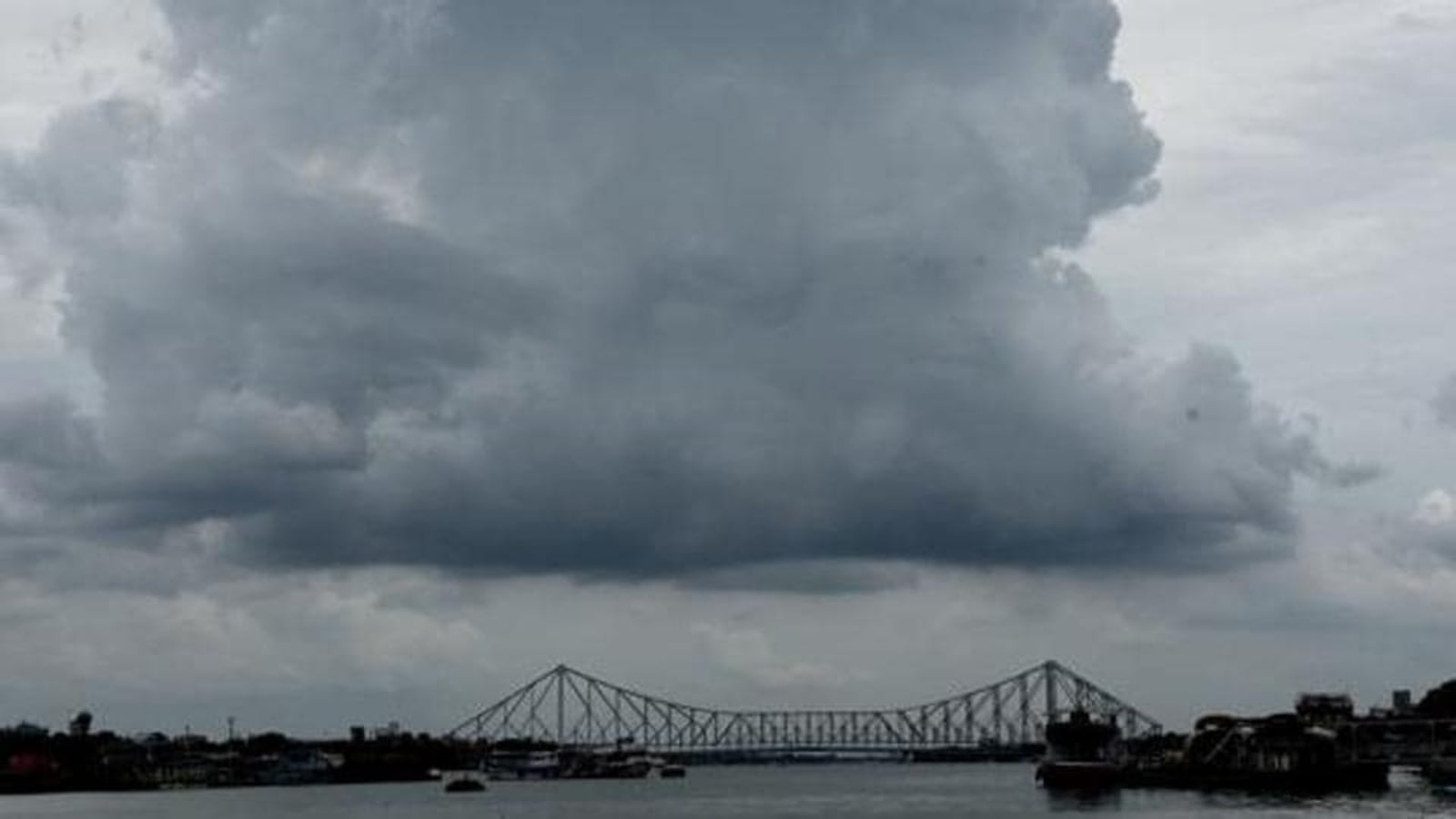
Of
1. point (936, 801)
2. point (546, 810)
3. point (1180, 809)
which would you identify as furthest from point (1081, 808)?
point (546, 810)

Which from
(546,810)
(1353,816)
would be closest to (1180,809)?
(1353,816)

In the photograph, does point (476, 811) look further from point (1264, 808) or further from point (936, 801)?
point (1264, 808)

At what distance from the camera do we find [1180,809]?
526 ft

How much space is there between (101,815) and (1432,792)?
379ft

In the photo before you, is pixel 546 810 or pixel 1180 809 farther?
pixel 546 810

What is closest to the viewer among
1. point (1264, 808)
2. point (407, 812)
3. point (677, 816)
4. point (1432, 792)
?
point (1264, 808)

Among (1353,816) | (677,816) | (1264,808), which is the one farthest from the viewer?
(677,816)

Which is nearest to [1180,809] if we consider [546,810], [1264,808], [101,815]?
[1264,808]

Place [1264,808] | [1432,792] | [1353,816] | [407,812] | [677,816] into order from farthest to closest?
1. [407,812]
2. [1432,792]
3. [677,816]
4. [1264,808]
5. [1353,816]

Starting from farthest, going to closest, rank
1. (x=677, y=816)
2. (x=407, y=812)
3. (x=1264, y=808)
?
(x=407, y=812) → (x=677, y=816) → (x=1264, y=808)

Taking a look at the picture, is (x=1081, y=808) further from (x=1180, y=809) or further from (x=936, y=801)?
(x=936, y=801)

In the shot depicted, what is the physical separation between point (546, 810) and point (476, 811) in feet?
32.0

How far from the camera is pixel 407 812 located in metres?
196

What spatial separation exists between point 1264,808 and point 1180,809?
19.9 feet
